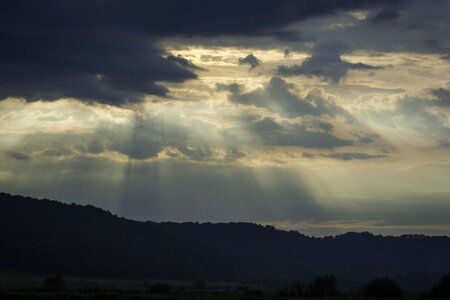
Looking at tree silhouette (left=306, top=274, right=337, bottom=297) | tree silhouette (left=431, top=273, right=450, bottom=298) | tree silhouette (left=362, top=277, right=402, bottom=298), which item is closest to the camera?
tree silhouette (left=431, top=273, right=450, bottom=298)

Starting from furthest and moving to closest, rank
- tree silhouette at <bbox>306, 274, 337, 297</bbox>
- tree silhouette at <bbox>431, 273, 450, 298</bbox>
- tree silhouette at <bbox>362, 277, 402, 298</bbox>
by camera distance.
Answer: tree silhouette at <bbox>306, 274, 337, 297</bbox> < tree silhouette at <bbox>362, 277, 402, 298</bbox> < tree silhouette at <bbox>431, 273, 450, 298</bbox>

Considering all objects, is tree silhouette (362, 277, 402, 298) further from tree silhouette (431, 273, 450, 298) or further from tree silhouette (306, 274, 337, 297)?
tree silhouette (431, 273, 450, 298)

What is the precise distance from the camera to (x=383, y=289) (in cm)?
13425

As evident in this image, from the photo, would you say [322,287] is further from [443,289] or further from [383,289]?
[443,289]

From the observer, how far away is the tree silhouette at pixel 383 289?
132 meters

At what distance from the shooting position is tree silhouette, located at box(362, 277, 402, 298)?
132250mm

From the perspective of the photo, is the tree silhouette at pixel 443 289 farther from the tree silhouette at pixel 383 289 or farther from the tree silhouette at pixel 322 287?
the tree silhouette at pixel 322 287

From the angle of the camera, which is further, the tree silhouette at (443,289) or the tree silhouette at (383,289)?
the tree silhouette at (383,289)

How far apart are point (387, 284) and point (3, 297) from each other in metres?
67.9

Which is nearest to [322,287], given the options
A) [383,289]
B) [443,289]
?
[383,289]

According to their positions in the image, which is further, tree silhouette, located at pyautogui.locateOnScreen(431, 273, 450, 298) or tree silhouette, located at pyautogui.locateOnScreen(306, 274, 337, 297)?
tree silhouette, located at pyautogui.locateOnScreen(306, 274, 337, 297)

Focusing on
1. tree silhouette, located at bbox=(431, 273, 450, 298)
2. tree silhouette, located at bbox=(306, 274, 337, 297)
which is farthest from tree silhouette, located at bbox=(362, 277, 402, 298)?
tree silhouette, located at bbox=(431, 273, 450, 298)

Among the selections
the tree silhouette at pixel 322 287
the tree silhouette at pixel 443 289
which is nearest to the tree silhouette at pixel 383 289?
the tree silhouette at pixel 322 287

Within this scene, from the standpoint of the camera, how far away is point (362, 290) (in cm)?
14125
